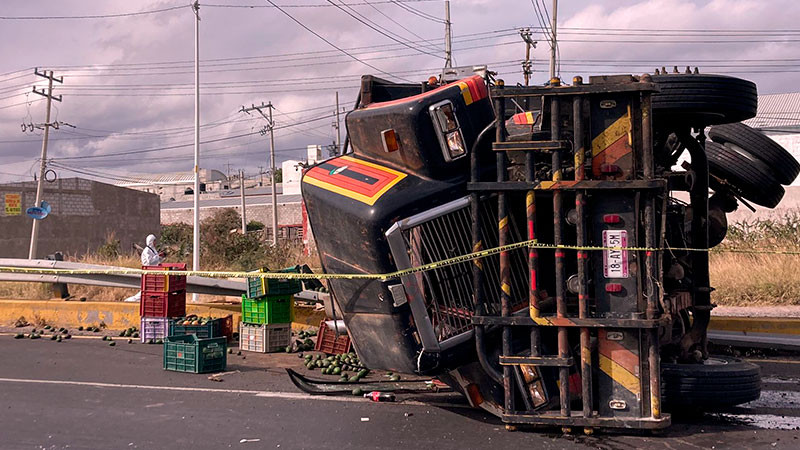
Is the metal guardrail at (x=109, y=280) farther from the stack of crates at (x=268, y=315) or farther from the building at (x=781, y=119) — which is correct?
the building at (x=781, y=119)

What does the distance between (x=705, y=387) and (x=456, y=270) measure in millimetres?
2144

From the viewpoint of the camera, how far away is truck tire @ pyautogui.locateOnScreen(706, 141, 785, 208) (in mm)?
6754

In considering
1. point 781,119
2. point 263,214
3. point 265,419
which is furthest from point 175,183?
point 265,419

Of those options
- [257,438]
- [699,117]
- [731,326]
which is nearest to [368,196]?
[257,438]

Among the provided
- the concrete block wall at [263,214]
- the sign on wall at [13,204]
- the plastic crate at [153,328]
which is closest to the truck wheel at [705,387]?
the plastic crate at [153,328]

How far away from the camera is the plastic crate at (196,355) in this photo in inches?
328

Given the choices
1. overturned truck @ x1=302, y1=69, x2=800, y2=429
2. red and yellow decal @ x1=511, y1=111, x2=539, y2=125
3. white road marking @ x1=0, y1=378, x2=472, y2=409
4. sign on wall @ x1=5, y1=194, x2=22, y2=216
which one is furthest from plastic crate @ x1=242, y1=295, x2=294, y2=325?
sign on wall @ x1=5, y1=194, x2=22, y2=216

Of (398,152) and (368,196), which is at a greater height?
(398,152)

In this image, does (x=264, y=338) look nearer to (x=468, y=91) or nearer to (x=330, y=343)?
(x=330, y=343)

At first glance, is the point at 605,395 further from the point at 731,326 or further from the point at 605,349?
the point at 731,326

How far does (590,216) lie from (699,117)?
5.33 feet

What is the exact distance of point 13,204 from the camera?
36500mm

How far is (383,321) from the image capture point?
18.8 ft

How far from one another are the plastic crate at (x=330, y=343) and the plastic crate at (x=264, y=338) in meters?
0.67
